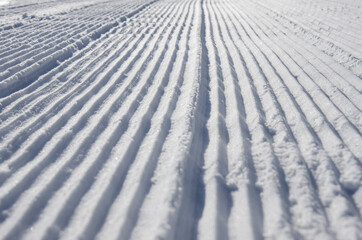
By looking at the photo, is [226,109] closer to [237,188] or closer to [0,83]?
[237,188]

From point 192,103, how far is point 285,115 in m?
0.86

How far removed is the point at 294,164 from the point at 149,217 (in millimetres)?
1032

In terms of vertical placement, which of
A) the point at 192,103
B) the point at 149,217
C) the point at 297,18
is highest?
the point at 297,18

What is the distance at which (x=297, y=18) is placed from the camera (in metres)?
6.80

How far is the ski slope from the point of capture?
5.31ft

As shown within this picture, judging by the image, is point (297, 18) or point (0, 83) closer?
point (0, 83)

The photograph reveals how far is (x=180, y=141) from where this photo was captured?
7.28ft

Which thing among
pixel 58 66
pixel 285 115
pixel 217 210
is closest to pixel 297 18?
pixel 285 115

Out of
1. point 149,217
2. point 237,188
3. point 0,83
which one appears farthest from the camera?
point 0,83

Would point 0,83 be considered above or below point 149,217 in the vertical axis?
above

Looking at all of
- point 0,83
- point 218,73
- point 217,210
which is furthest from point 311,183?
point 0,83

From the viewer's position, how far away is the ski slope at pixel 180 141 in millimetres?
1617

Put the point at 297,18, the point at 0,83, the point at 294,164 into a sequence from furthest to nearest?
the point at 297,18, the point at 0,83, the point at 294,164

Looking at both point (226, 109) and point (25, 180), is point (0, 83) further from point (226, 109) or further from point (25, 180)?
point (226, 109)
